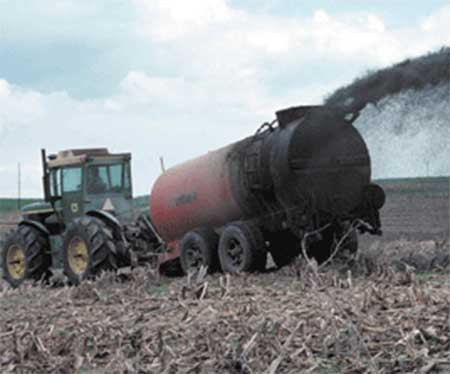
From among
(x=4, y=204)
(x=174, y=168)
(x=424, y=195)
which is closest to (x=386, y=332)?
(x=174, y=168)

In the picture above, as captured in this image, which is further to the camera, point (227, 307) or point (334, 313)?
point (227, 307)

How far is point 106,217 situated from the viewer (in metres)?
15.3

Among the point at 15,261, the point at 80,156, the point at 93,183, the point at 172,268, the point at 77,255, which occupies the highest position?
the point at 80,156

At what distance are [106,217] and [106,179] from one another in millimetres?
1074

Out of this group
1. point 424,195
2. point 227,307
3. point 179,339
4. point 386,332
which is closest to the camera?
point 386,332

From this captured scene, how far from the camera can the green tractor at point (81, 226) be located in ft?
48.6

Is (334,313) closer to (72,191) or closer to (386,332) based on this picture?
(386,332)

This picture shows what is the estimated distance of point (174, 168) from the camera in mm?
15766

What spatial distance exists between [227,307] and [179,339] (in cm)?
135

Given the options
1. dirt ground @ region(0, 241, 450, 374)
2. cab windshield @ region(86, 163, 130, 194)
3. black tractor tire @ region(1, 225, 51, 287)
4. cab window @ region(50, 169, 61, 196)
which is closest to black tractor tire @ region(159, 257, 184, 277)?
cab windshield @ region(86, 163, 130, 194)

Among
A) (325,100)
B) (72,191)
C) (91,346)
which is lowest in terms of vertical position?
(91,346)

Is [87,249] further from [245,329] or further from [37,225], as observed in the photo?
[245,329]

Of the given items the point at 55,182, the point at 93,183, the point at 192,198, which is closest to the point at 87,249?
the point at 93,183

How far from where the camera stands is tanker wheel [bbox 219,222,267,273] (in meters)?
12.9
